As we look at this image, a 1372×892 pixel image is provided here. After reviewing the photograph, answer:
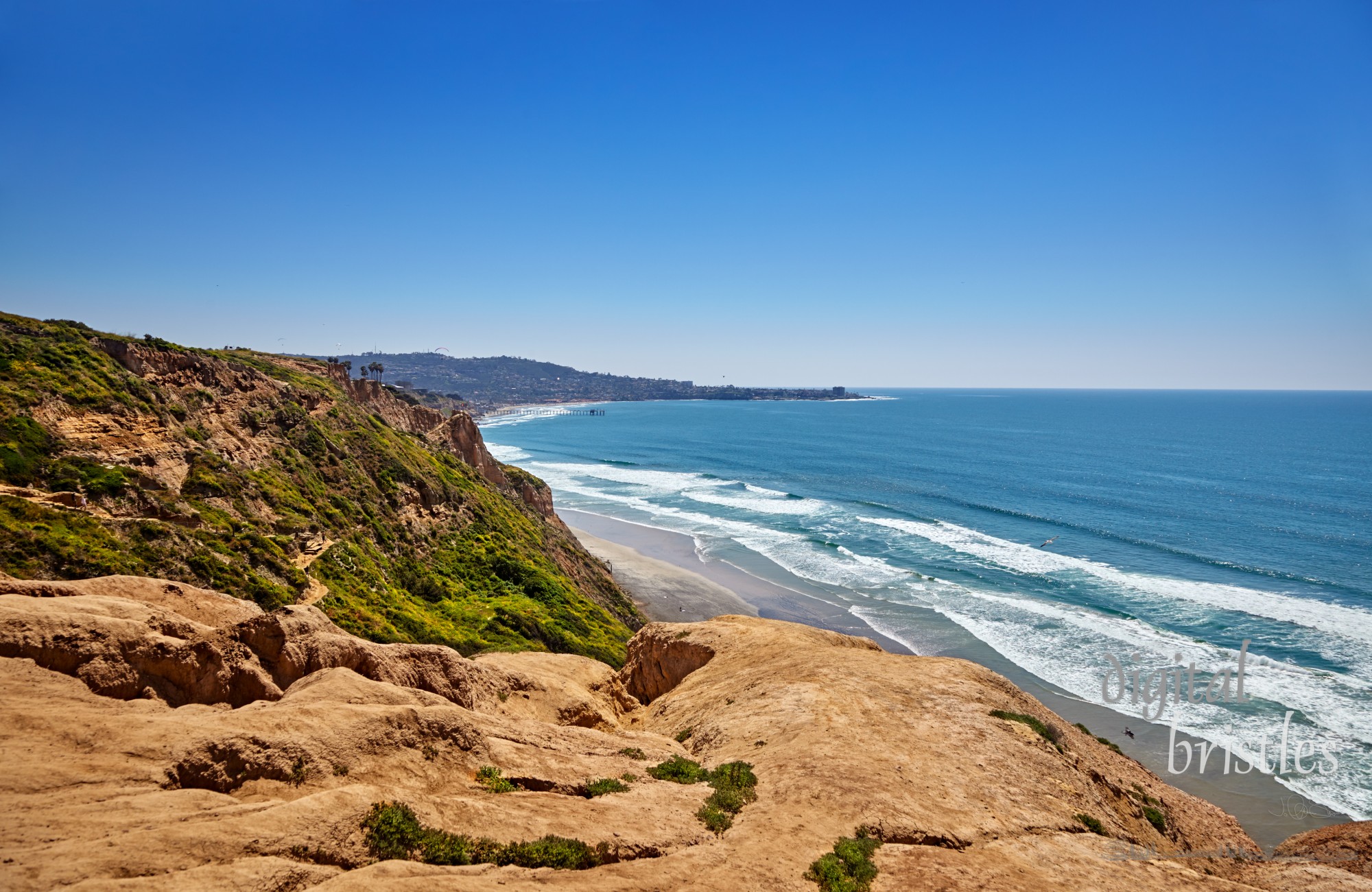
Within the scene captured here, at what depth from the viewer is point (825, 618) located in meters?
44.5

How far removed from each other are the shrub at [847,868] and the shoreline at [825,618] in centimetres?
2117

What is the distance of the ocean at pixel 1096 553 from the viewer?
3347cm

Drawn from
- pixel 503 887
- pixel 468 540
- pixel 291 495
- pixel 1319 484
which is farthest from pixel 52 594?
pixel 1319 484

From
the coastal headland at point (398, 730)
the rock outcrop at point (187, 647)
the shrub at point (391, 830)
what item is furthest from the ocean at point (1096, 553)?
the shrub at point (391, 830)

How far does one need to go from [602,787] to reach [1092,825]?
10969mm

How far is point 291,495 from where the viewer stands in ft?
92.1

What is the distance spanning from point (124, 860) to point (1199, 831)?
2239cm

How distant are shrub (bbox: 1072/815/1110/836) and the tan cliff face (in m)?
0.31

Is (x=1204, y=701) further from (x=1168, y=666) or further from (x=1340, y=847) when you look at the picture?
(x=1340, y=847)

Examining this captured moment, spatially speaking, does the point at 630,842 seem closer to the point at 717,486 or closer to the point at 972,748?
the point at 972,748

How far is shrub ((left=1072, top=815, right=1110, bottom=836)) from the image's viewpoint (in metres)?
14.3

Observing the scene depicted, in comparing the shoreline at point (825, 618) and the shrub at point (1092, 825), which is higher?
the shrub at point (1092, 825)

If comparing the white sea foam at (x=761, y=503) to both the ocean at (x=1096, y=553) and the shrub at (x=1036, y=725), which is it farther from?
the shrub at (x=1036, y=725)

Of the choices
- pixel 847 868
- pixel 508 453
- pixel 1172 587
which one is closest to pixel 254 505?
pixel 847 868
